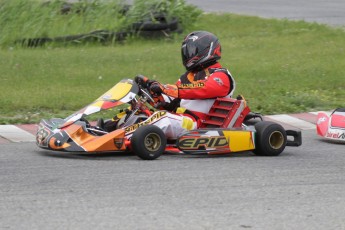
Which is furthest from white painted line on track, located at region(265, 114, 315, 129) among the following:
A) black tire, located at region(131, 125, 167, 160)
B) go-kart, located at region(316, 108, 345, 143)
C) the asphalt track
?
black tire, located at region(131, 125, 167, 160)

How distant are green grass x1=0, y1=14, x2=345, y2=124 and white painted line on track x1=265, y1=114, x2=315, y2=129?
204 mm

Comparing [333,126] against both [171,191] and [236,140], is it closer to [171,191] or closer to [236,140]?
[236,140]

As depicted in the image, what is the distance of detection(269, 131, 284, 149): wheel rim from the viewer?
23.4 ft

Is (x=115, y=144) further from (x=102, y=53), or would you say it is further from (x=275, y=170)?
(x=102, y=53)

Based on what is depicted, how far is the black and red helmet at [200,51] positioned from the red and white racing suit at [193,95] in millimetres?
73

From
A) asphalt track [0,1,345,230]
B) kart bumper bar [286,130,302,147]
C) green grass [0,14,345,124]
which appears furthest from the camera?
green grass [0,14,345,124]

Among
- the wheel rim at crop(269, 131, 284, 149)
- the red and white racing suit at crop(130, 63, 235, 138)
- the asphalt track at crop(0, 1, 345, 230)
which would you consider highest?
the red and white racing suit at crop(130, 63, 235, 138)

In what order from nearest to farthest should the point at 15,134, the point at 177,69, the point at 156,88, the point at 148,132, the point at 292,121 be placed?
1. the point at 148,132
2. the point at 156,88
3. the point at 15,134
4. the point at 292,121
5. the point at 177,69

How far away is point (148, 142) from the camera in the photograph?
6.73 metres

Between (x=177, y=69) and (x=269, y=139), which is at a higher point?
(x=177, y=69)

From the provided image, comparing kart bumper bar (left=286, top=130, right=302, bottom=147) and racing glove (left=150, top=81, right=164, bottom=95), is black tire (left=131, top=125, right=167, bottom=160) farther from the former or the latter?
kart bumper bar (left=286, top=130, right=302, bottom=147)

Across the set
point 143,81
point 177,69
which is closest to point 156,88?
point 143,81

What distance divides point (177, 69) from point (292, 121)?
2765 millimetres

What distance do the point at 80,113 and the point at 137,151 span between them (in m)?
0.56
